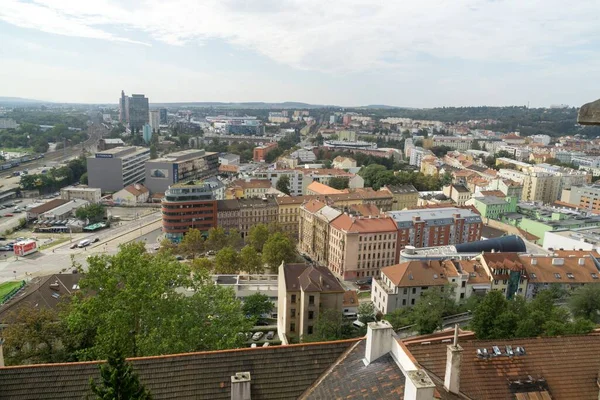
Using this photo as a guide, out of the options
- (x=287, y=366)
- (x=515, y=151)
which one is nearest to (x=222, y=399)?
(x=287, y=366)

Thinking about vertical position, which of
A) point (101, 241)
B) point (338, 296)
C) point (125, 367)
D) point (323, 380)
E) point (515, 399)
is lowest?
point (101, 241)

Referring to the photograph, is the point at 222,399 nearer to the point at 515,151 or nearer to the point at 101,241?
the point at 101,241

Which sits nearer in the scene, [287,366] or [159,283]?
[287,366]

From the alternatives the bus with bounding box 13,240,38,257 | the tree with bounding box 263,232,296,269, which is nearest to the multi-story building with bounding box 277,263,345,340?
the tree with bounding box 263,232,296,269

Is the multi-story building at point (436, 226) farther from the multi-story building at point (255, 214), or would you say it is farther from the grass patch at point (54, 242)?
the grass patch at point (54, 242)

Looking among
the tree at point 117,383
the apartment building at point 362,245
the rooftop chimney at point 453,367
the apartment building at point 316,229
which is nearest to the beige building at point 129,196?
the apartment building at point 316,229

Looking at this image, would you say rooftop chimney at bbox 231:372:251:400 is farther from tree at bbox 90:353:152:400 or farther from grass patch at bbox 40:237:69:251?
grass patch at bbox 40:237:69:251
